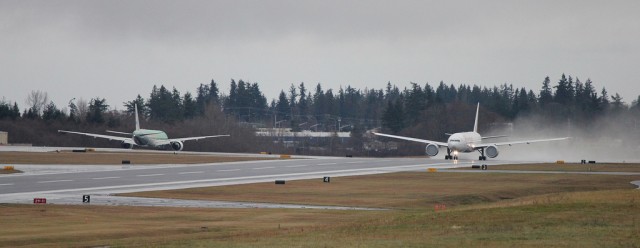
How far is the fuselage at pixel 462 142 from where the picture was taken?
11256 centimetres

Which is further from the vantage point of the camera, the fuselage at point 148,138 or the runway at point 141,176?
the fuselage at point 148,138

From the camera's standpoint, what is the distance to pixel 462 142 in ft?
370

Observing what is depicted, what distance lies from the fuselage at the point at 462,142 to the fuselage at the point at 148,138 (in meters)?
45.8

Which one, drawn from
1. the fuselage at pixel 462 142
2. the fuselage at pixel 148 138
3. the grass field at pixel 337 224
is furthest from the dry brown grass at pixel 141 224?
the fuselage at pixel 148 138

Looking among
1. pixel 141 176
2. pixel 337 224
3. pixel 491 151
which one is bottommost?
pixel 337 224

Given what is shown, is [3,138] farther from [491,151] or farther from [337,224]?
[337,224]

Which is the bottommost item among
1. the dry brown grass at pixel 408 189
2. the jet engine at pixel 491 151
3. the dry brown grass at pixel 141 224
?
the dry brown grass at pixel 141 224

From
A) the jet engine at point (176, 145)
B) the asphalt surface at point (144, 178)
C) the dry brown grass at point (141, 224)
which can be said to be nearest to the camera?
the dry brown grass at point (141, 224)

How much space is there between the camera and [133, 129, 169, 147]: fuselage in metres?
136

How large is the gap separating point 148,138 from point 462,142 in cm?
4786

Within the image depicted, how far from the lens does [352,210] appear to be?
48406 mm

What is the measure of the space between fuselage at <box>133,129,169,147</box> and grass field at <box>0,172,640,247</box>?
263ft

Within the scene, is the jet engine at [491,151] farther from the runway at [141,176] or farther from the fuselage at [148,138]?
the fuselage at [148,138]

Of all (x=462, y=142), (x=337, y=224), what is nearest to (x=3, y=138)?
(x=462, y=142)
